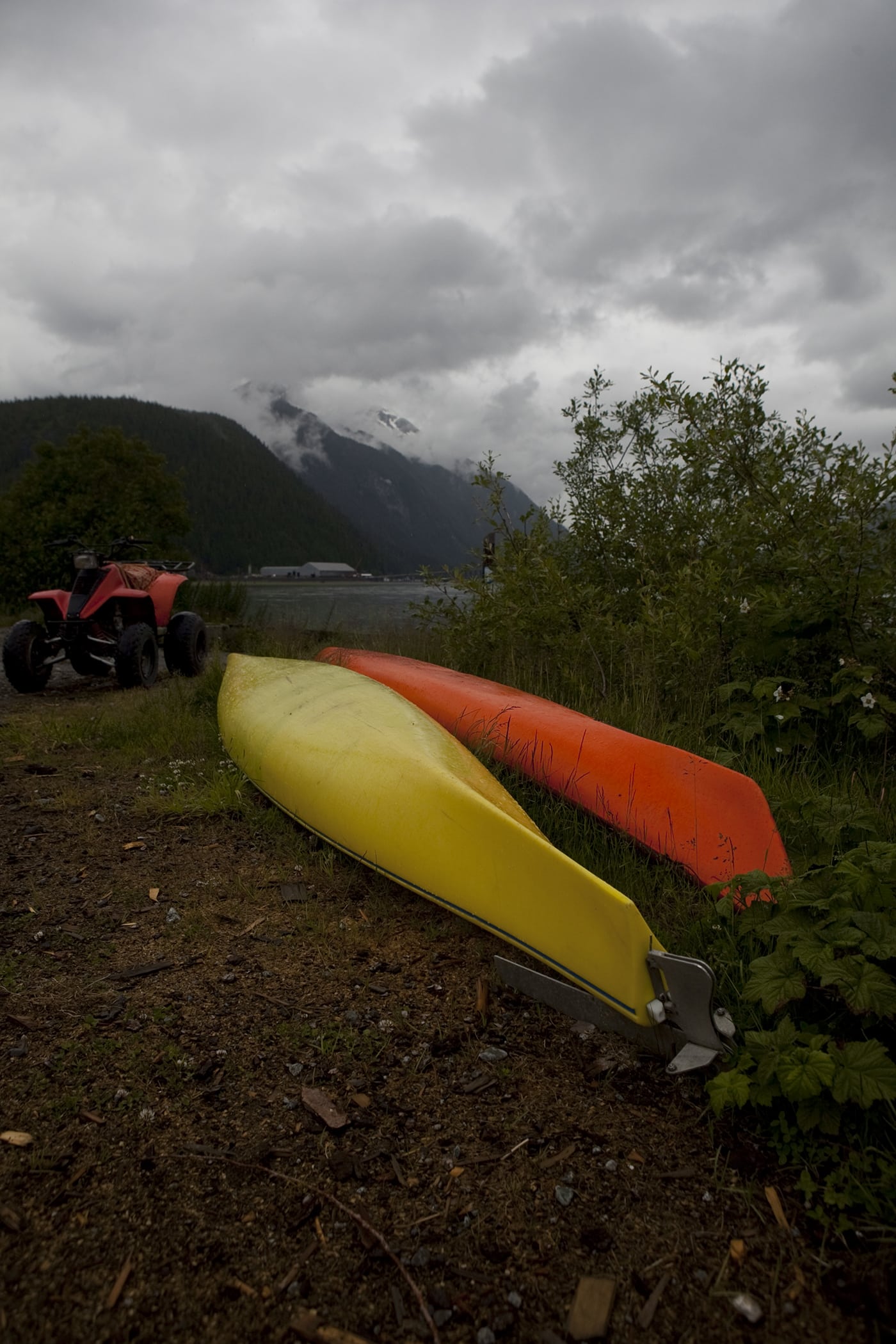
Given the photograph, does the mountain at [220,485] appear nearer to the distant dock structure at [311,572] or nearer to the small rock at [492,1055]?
the distant dock structure at [311,572]

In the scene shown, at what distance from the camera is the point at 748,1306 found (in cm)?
106

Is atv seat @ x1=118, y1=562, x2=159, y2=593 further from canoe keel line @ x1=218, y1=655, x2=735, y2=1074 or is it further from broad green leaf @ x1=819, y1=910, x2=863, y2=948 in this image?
broad green leaf @ x1=819, y1=910, x2=863, y2=948

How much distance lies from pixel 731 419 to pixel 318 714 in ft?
9.72

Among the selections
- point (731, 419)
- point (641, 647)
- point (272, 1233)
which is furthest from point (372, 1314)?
point (731, 419)

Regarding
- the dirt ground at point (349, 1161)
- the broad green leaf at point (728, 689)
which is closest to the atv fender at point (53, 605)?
the dirt ground at point (349, 1161)

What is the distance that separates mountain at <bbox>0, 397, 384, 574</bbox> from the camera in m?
75.6

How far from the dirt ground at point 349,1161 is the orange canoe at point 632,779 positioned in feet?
2.34

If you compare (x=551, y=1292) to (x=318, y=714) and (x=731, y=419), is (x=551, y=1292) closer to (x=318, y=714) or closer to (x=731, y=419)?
(x=318, y=714)

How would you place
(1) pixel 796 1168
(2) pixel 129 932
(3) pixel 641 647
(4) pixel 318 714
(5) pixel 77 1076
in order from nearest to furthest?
(1) pixel 796 1168 < (5) pixel 77 1076 < (2) pixel 129 932 < (4) pixel 318 714 < (3) pixel 641 647

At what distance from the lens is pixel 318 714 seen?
3.22 m

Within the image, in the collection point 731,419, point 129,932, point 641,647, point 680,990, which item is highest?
point 731,419

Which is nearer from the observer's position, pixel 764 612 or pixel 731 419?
pixel 764 612

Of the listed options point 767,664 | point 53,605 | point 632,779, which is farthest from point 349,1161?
point 53,605

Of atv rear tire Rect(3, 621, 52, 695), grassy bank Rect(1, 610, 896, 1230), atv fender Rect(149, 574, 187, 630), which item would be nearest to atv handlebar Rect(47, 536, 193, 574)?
atv fender Rect(149, 574, 187, 630)
